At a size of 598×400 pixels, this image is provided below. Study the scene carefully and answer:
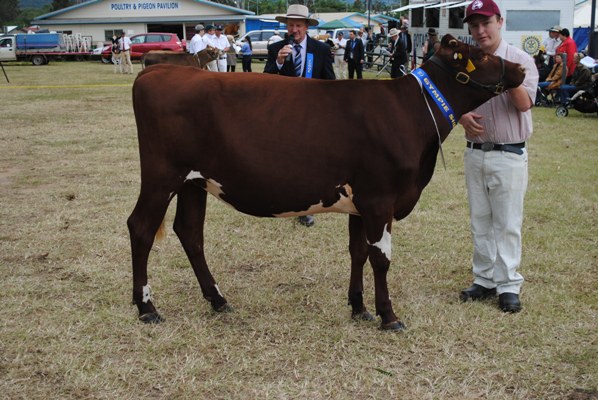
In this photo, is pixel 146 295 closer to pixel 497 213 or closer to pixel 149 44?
pixel 497 213

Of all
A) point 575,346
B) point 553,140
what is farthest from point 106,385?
point 553,140

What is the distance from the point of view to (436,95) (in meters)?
4.54

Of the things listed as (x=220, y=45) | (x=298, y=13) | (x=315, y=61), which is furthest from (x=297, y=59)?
(x=220, y=45)

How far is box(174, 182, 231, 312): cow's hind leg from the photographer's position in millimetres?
5008

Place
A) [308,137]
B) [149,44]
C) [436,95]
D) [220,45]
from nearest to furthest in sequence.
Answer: [308,137] < [436,95] < [220,45] < [149,44]

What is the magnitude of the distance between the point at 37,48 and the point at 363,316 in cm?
4169

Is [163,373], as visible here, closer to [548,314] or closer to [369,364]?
[369,364]

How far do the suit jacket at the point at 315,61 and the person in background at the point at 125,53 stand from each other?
25.1m

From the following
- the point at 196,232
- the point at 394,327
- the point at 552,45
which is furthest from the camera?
the point at 552,45

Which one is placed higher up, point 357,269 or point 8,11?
point 8,11

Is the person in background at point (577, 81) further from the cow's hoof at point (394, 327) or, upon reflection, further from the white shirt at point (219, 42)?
the cow's hoof at point (394, 327)

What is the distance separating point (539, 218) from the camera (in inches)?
292

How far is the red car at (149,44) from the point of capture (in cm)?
3997

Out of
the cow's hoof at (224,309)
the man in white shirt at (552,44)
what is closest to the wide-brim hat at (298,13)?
the cow's hoof at (224,309)
